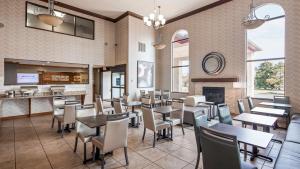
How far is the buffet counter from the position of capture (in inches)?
228

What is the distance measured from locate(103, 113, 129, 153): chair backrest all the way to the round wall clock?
576 cm

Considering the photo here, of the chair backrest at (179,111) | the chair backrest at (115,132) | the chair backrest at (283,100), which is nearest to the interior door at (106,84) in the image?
the chair backrest at (179,111)

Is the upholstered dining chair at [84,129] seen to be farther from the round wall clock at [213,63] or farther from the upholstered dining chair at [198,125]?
the round wall clock at [213,63]

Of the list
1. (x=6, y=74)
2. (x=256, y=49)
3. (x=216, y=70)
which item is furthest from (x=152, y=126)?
(x=6, y=74)

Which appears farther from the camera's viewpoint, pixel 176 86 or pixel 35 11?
pixel 176 86

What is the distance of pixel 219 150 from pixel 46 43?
7547 millimetres

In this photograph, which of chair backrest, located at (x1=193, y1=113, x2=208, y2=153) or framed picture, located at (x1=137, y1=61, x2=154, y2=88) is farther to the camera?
framed picture, located at (x1=137, y1=61, x2=154, y2=88)

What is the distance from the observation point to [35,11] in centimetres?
647

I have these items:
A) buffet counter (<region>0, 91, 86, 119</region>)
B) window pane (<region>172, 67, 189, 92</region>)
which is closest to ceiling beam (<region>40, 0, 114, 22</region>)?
buffet counter (<region>0, 91, 86, 119</region>)

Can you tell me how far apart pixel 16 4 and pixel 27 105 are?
3.91 m

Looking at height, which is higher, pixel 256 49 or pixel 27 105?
pixel 256 49

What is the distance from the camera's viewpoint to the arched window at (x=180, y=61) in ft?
29.0

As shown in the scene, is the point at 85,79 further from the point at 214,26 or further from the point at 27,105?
the point at 214,26

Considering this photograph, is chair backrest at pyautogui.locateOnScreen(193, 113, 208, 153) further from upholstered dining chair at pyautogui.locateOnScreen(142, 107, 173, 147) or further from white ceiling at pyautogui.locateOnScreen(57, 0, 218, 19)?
white ceiling at pyautogui.locateOnScreen(57, 0, 218, 19)
